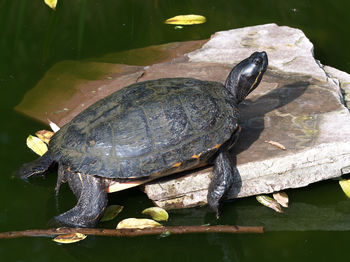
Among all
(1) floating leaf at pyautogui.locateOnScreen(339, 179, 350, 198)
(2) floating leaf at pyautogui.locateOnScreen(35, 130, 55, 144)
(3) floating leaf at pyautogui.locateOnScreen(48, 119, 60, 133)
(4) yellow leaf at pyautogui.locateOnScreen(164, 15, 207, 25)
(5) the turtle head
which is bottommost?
(1) floating leaf at pyautogui.locateOnScreen(339, 179, 350, 198)

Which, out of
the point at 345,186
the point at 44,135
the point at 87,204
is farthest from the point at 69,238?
the point at 345,186

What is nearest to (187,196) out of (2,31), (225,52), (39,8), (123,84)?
(123,84)

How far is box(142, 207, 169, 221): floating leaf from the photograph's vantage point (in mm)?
4246

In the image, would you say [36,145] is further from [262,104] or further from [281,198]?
[281,198]

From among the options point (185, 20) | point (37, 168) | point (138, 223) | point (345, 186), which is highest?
point (185, 20)

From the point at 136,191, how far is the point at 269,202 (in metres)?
1.16

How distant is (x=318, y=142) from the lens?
4.52 metres

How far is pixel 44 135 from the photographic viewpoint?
527cm

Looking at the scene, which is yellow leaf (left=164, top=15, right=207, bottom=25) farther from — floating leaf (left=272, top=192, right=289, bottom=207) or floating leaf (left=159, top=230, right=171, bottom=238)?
floating leaf (left=159, top=230, right=171, bottom=238)

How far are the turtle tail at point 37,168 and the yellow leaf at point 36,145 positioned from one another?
0.25 m

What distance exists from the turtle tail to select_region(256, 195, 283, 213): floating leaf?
6.24 feet

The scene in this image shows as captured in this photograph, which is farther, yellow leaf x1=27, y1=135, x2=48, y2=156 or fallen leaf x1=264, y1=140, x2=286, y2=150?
yellow leaf x1=27, y1=135, x2=48, y2=156

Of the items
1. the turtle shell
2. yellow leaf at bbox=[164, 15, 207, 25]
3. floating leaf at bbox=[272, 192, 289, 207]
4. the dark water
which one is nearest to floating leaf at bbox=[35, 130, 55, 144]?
the dark water

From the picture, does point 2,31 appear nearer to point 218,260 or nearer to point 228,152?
point 228,152
